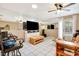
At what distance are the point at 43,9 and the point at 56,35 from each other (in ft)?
2.08

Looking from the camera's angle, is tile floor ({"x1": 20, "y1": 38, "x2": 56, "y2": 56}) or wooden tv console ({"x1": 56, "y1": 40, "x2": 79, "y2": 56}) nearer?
wooden tv console ({"x1": 56, "y1": 40, "x2": 79, "y2": 56})

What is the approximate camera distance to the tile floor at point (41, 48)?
193 cm

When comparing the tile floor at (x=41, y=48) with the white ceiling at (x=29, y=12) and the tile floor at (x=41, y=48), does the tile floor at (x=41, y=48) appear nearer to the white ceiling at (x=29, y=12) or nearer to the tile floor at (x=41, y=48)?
the tile floor at (x=41, y=48)

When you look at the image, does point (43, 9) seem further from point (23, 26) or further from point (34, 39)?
point (34, 39)

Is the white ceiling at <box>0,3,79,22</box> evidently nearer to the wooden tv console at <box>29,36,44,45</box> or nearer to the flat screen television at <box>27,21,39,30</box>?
the flat screen television at <box>27,21,39,30</box>

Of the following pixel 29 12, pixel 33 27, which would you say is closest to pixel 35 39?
pixel 33 27

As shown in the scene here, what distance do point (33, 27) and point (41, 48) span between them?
55cm

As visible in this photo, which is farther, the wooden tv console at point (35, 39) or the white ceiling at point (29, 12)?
the wooden tv console at point (35, 39)

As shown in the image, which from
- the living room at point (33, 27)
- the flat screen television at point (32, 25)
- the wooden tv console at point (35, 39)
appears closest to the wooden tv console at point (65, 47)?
the living room at point (33, 27)

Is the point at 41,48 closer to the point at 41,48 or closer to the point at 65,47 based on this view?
the point at 41,48

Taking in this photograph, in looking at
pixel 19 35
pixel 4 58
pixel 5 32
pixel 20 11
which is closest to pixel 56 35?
pixel 19 35

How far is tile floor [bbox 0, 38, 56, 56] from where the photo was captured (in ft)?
6.33

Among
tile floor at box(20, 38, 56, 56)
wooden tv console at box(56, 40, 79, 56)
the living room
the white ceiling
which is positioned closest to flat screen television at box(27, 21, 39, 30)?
the living room

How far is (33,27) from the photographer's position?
1914 millimetres
